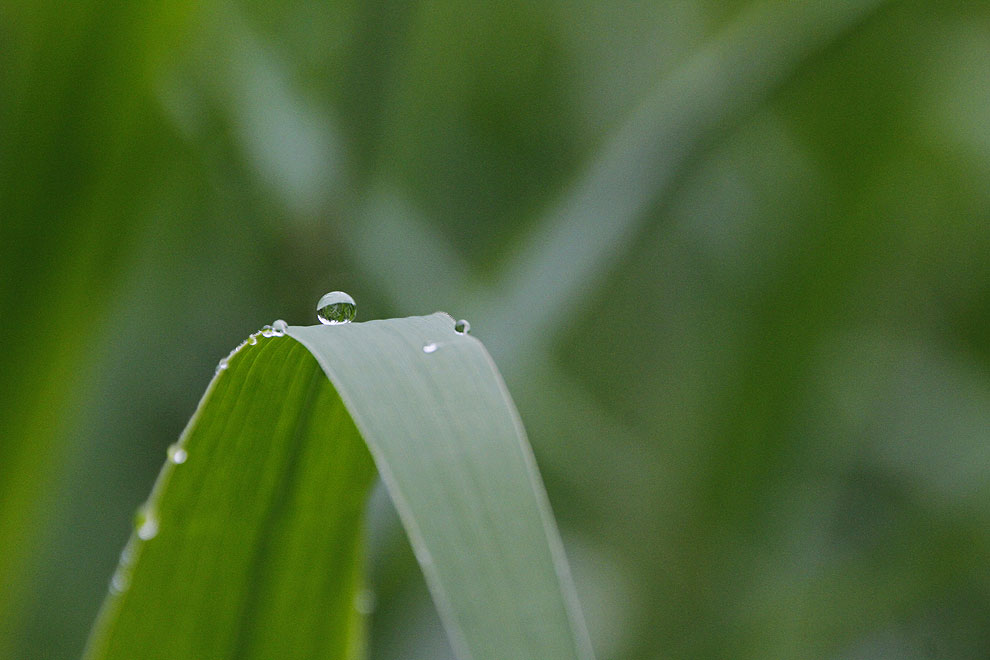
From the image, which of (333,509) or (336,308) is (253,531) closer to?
(333,509)

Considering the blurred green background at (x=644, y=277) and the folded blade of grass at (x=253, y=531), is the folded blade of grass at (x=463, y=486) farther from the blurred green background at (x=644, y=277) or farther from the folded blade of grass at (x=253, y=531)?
the blurred green background at (x=644, y=277)

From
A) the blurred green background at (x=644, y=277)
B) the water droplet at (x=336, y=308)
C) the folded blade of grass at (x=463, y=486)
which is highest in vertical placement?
the blurred green background at (x=644, y=277)

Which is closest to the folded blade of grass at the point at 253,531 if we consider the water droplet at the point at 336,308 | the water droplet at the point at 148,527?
the water droplet at the point at 148,527

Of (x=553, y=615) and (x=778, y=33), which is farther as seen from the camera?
(x=778, y=33)

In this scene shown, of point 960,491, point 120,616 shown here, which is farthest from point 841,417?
point 120,616

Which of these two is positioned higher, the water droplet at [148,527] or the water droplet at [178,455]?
the water droplet at [178,455]

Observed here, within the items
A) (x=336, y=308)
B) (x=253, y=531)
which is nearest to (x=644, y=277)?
(x=336, y=308)

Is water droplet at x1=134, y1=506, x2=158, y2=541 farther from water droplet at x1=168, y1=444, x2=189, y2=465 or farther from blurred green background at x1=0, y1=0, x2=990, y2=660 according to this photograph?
blurred green background at x1=0, y1=0, x2=990, y2=660

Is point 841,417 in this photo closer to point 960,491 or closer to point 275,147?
point 960,491
